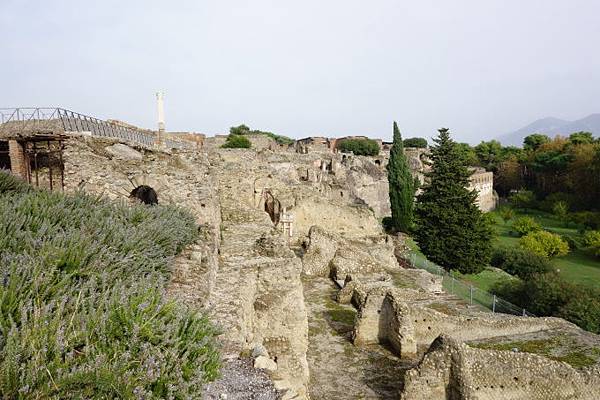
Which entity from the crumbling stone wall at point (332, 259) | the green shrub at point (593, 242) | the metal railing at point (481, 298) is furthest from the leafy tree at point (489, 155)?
the crumbling stone wall at point (332, 259)

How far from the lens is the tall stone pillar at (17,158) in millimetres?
11422

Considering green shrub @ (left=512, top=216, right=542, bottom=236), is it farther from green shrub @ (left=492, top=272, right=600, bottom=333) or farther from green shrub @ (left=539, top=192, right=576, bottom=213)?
green shrub @ (left=492, top=272, right=600, bottom=333)

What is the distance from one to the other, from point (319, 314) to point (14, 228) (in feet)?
28.2

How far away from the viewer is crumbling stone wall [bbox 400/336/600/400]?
24.5ft

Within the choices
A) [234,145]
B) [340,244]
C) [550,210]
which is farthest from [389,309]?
[550,210]

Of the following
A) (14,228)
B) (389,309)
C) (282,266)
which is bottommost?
(389,309)

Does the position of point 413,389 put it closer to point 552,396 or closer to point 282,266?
point 552,396

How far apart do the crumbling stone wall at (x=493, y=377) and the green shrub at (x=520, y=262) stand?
20403 millimetres

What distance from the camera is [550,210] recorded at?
2078 inches

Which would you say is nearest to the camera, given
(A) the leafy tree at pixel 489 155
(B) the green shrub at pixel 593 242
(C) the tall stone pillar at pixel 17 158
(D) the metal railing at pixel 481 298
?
(C) the tall stone pillar at pixel 17 158

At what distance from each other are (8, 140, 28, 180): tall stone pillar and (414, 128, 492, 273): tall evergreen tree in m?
19.1

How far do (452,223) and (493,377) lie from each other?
690 inches

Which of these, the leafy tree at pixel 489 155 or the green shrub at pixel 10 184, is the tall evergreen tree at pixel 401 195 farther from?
the leafy tree at pixel 489 155

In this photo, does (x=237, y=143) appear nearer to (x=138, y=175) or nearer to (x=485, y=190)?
(x=138, y=175)
